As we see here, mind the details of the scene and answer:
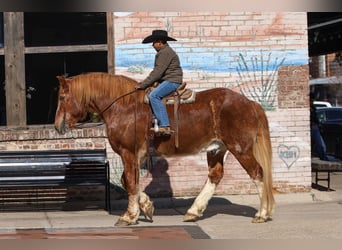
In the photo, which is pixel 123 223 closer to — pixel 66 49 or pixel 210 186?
pixel 210 186

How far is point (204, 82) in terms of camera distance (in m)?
9.76

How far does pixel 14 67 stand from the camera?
9.69 m

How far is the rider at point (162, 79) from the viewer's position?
750cm

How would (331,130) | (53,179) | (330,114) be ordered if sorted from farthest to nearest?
Answer: (330,114), (331,130), (53,179)

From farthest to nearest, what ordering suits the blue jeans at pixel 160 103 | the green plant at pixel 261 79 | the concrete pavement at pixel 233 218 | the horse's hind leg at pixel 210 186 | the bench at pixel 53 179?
the green plant at pixel 261 79 < the bench at pixel 53 179 < the horse's hind leg at pixel 210 186 < the blue jeans at pixel 160 103 < the concrete pavement at pixel 233 218

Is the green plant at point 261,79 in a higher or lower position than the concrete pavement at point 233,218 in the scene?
higher

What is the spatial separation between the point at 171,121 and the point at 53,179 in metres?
2.24

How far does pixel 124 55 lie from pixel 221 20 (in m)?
1.70

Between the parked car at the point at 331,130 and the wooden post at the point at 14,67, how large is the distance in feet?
30.2

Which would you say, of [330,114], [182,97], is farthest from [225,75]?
[330,114]

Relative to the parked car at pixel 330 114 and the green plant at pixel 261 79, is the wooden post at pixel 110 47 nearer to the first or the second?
the green plant at pixel 261 79

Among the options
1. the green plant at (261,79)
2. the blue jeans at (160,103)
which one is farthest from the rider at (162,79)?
the green plant at (261,79)

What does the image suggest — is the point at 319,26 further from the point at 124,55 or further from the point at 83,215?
the point at 83,215

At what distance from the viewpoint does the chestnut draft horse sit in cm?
764
